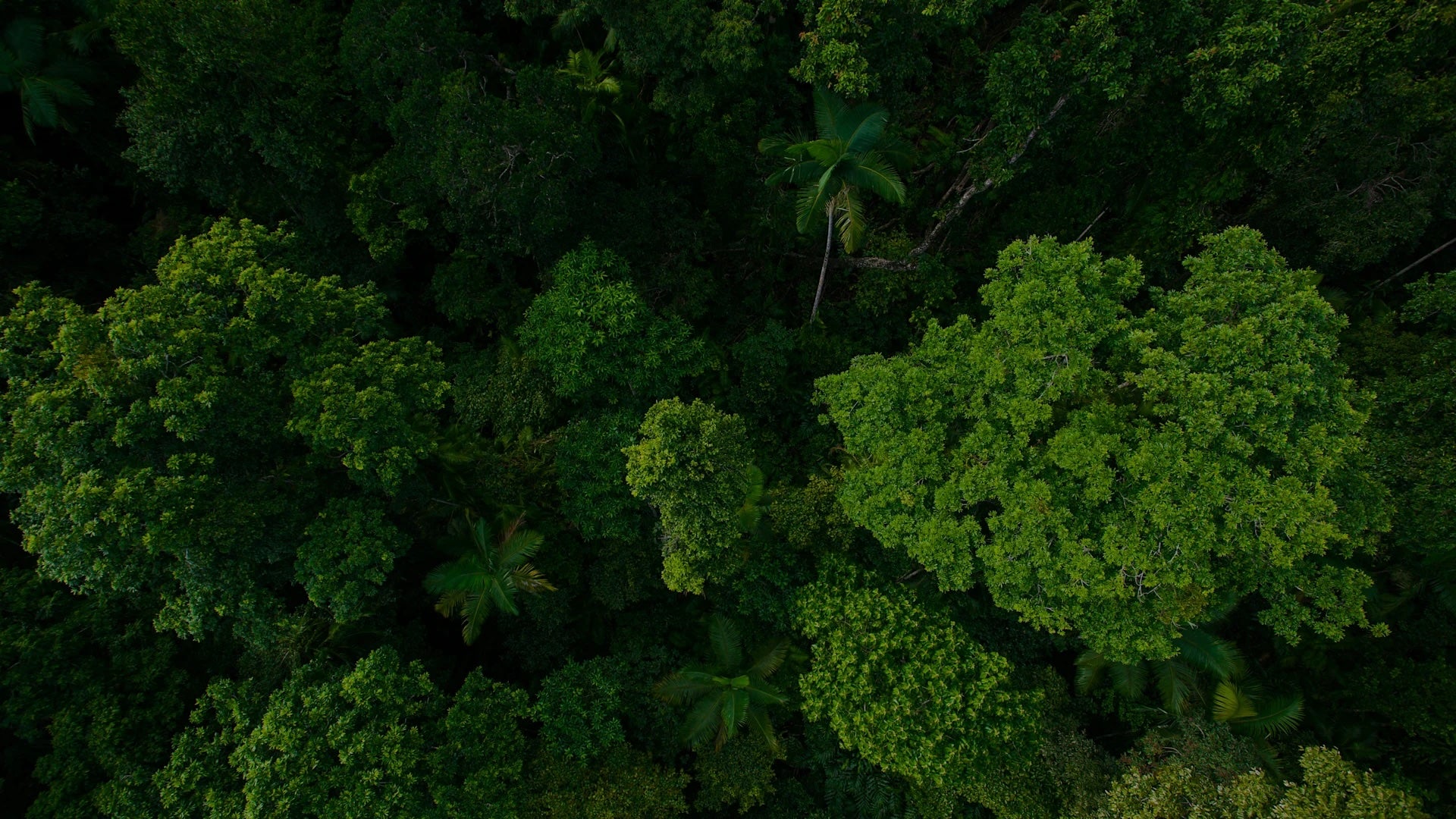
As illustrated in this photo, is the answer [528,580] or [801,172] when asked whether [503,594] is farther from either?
[801,172]

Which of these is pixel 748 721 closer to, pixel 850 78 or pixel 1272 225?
pixel 850 78

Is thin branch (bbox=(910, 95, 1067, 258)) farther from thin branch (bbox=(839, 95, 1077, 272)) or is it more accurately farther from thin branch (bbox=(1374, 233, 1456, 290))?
thin branch (bbox=(1374, 233, 1456, 290))

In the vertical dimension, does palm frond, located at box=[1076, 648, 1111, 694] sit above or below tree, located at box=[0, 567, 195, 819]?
above

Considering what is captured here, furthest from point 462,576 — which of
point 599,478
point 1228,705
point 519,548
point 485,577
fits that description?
point 1228,705

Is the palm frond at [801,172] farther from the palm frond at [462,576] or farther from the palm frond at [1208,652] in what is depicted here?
the palm frond at [1208,652]

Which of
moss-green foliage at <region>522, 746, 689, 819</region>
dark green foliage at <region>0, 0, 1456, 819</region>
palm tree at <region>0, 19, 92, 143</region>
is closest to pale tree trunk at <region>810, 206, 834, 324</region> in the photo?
dark green foliage at <region>0, 0, 1456, 819</region>

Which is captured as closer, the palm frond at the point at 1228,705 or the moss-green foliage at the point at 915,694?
the moss-green foliage at the point at 915,694

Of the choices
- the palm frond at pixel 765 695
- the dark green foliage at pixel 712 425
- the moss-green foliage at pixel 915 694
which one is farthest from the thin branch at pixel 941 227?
the palm frond at pixel 765 695

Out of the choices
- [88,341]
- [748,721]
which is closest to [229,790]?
[88,341]
